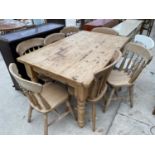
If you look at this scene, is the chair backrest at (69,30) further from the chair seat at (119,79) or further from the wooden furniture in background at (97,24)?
the wooden furniture in background at (97,24)

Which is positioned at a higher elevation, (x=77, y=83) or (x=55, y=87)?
(x=77, y=83)

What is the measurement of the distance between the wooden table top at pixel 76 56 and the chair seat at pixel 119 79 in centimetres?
35

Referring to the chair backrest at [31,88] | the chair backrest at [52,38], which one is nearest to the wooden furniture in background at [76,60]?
the chair backrest at [52,38]

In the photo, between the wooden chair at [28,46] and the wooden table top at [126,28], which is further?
the wooden table top at [126,28]

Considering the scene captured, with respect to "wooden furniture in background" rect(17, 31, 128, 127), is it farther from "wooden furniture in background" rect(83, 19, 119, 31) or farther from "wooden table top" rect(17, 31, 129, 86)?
"wooden furniture in background" rect(83, 19, 119, 31)

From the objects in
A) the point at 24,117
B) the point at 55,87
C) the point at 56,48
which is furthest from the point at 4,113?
the point at 56,48

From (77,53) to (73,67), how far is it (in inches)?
12.7

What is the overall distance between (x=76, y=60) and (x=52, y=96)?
1.54 ft

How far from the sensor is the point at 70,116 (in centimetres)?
191

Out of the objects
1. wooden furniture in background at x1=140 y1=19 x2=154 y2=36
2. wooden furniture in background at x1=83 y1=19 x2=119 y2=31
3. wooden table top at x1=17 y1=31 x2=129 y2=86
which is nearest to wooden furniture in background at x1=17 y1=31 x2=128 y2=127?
wooden table top at x1=17 y1=31 x2=129 y2=86

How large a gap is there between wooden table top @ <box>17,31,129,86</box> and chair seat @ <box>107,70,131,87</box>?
1.16ft

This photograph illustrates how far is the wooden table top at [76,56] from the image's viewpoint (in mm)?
1375
